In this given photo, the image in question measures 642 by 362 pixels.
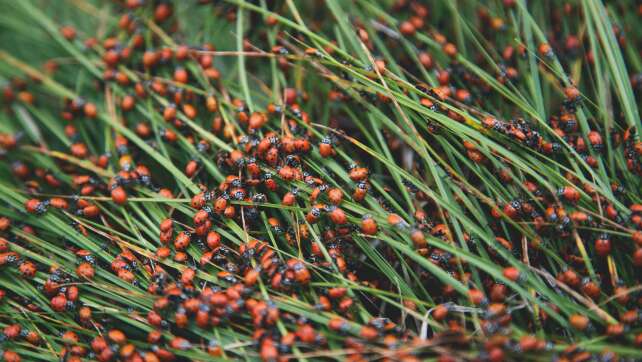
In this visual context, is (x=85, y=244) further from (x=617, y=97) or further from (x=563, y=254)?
(x=617, y=97)

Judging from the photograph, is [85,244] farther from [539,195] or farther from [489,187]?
[539,195]

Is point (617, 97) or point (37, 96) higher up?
point (617, 97)

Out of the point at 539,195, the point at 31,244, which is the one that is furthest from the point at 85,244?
the point at 539,195

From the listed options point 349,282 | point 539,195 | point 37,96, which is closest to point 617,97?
point 539,195

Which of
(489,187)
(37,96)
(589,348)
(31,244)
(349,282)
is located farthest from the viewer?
(37,96)

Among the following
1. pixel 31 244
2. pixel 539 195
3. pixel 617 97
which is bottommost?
pixel 31 244

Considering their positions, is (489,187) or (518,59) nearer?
(489,187)

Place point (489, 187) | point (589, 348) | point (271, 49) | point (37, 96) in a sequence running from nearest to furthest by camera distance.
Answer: point (589, 348) → point (489, 187) → point (271, 49) → point (37, 96)
